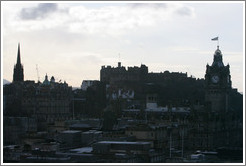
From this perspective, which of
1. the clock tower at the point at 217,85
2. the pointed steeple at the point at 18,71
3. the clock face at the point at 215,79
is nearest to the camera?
the clock tower at the point at 217,85

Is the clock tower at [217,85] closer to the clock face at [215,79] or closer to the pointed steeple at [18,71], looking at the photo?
the clock face at [215,79]

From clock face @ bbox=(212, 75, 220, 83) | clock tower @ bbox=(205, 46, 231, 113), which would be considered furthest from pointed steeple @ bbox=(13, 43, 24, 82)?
clock face @ bbox=(212, 75, 220, 83)

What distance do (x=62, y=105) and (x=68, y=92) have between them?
6.75 meters

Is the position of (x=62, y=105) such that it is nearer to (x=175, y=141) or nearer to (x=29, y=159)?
(x=175, y=141)

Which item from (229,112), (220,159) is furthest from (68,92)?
(220,159)

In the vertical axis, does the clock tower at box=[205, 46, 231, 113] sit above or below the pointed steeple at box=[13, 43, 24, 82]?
below

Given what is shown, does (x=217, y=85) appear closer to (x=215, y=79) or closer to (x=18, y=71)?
(x=215, y=79)

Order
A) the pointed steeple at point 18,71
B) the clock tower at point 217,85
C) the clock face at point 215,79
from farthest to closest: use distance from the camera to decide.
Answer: the pointed steeple at point 18,71
the clock face at point 215,79
the clock tower at point 217,85

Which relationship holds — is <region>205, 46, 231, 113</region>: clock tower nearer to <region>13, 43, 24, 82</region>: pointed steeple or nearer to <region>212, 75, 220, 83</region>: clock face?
<region>212, 75, 220, 83</region>: clock face

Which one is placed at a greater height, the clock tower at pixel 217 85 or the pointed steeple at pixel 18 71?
the pointed steeple at pixel 18 71

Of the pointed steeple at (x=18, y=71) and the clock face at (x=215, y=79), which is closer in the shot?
the clock face at (x=215, y=79)

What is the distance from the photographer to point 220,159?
101 metres

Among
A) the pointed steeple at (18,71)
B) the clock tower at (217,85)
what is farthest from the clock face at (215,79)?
the pointed steeple at (18,71)

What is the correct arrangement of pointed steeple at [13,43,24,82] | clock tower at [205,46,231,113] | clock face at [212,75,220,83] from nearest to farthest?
clock tower at [205,46,231,113] < clock face at [212,75,220,83] < pointed steeple at [13,43,24,82]
